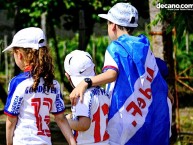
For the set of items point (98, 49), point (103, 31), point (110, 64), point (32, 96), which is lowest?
point (98, 49)

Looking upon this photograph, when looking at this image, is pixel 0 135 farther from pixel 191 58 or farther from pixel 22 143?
pixel 191 58

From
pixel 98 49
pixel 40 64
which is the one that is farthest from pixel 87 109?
pixel 98 49

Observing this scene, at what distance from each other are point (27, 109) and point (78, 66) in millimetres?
509

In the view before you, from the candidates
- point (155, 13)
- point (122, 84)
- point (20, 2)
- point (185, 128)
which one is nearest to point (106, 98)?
point (122, 84)

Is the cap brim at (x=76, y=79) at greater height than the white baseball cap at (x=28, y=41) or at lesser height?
lesser

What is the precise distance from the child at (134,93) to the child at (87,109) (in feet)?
0.36

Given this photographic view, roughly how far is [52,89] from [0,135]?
4434 millimetres

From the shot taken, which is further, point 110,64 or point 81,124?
point 110,64

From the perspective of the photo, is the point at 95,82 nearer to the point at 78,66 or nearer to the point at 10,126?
the point at 78,66

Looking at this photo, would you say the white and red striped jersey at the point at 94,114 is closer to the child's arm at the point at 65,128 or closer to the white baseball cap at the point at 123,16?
the child's arm at the point at 65,128

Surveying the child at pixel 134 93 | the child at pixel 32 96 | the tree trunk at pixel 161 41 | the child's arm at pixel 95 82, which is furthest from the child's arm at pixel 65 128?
the tree trunk at pixel 161 41

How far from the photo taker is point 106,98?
5094 millimetres

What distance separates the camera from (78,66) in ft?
16.6

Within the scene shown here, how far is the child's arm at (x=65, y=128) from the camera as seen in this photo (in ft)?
16.1
